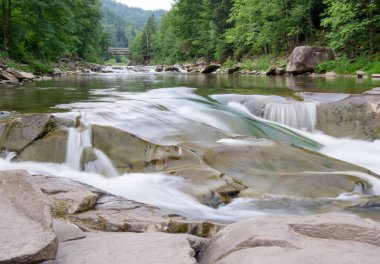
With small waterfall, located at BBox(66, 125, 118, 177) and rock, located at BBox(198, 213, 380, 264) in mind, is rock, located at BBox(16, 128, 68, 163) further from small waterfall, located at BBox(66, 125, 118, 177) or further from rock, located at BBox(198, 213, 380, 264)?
rock, located at BBox(198, 213, 380, 264)

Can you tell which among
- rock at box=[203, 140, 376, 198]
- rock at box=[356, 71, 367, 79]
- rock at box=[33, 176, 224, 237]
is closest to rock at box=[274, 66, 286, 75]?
rock at box=[356, 71, 367, 79]

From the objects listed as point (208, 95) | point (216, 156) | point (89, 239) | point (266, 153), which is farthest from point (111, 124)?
point (208, 95)

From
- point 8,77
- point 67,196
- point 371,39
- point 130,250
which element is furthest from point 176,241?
point 371,39

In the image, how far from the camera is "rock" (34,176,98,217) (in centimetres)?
343

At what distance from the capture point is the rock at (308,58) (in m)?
21.9

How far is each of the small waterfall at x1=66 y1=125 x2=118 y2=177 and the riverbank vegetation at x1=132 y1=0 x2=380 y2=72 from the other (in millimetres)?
16176

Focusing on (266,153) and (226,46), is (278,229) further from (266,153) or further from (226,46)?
(226,46)

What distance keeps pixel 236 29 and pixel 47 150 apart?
29.9m

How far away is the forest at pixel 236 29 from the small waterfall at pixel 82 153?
1641cm

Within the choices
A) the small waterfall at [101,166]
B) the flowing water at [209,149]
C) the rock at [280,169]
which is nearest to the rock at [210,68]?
the flowing water at [209,149]

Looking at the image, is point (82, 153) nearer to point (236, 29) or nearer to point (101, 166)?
point (101, 166)

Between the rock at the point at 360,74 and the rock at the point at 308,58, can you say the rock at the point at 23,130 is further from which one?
the rock at the point at 308,58

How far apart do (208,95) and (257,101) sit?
207cm

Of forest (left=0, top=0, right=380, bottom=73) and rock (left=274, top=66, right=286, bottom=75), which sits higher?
forest (left=0, top=0, right=380, bottom=73)
